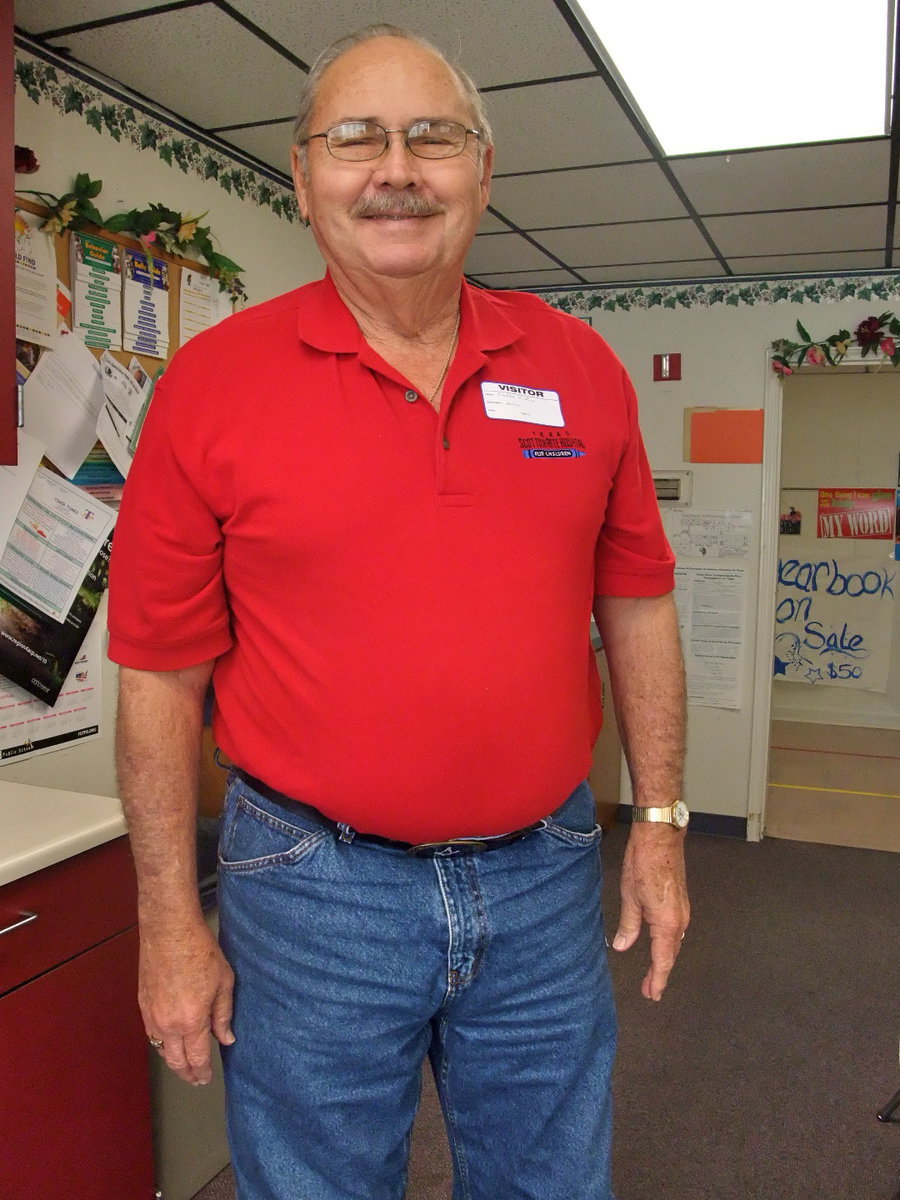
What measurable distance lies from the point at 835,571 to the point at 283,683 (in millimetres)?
5644

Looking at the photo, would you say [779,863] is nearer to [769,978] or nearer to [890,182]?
[769,978]

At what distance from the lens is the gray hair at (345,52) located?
1.05 m

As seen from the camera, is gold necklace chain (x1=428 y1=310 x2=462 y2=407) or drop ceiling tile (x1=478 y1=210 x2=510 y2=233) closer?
gold necklace chain (x1=428 y1=310 x2=462 y2=407)

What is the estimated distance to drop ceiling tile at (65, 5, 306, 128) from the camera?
75.2 inches

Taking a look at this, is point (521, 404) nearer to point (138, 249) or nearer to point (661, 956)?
point (661, 956)

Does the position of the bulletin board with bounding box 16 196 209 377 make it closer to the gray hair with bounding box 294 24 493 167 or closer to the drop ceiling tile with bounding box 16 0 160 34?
the drop ceiling tile with bounding box 16 0 160 34

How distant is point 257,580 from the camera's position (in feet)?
3.36

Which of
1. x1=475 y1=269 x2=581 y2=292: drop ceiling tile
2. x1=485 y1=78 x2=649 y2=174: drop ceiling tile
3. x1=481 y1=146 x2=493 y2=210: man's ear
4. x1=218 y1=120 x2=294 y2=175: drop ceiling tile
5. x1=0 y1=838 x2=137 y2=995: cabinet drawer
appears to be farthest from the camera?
x1=475 y1=269 x2=581 y2=292: drop ceiling tile

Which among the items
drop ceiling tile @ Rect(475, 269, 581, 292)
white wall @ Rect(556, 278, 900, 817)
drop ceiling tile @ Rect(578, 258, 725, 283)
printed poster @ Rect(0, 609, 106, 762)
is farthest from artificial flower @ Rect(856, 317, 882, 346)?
printed poster @ Rect(0, 609, 106, 762)

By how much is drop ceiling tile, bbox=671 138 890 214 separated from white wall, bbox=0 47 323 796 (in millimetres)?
1172

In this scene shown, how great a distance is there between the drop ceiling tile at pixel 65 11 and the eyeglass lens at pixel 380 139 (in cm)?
107

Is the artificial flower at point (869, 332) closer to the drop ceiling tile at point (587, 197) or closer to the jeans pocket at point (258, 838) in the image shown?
the drop ceiling tile at point (587, 197)

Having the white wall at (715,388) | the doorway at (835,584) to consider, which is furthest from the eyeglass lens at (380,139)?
the doorway at (835,584)

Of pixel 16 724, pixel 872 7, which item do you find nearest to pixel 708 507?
pixel 872 7
